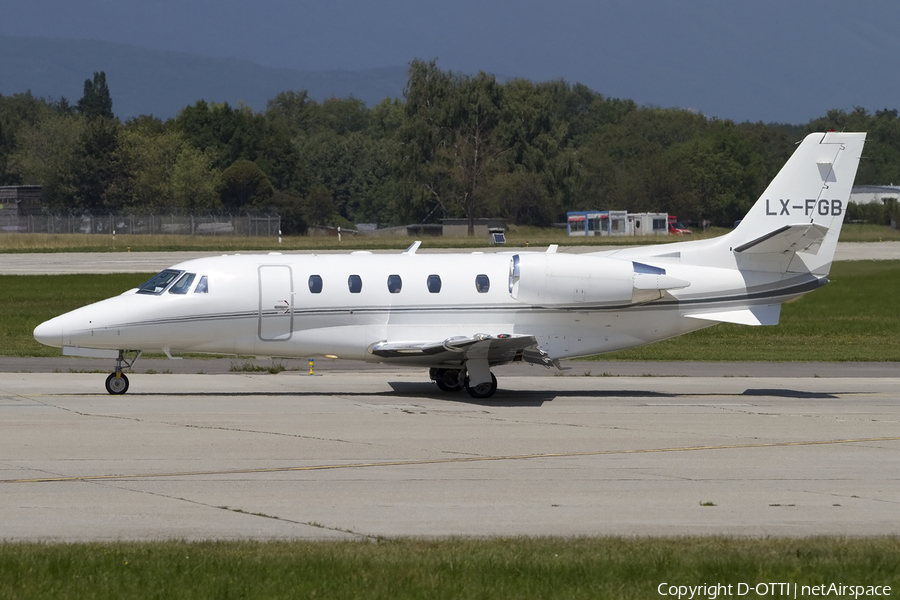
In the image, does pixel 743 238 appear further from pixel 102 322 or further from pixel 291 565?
pixel 291 565

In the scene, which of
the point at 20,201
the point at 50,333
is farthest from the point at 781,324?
the point at 20,201

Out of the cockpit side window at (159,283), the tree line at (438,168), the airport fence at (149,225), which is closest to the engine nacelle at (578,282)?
the cockpit side window at (159,283)

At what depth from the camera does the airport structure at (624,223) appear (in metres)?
90.7

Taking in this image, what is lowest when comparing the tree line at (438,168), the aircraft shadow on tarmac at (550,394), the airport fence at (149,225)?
the aircraft shadow on tarmac at (550,394)

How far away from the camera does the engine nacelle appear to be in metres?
22.0

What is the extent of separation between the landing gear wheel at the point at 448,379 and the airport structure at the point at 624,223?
69084 millimetres

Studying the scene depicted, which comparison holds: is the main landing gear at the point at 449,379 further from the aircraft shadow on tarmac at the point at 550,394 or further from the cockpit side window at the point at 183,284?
the cockpit side window at the point at 183,284

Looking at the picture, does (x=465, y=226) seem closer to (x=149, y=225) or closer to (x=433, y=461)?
(x=149, y=225)

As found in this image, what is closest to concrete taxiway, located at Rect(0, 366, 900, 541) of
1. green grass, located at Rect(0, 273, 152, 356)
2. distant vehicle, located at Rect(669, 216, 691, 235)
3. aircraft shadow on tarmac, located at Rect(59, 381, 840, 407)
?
aircraft shadow on tarmac, located at Rect(59, 381, 840, 407)

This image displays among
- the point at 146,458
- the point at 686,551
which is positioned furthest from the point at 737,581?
the point at 146,458

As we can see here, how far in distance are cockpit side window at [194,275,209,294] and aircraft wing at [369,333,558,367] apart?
3.42 metres

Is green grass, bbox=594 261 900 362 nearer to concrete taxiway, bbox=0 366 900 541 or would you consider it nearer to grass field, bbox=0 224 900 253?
concrete taxiway, bbox=0 366 900 541

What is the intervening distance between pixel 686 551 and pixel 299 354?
13.1 metres

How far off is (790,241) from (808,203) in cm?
134
